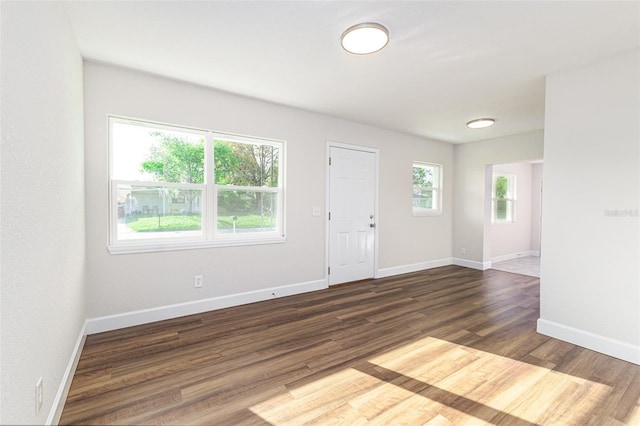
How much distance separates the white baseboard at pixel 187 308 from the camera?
283 cm

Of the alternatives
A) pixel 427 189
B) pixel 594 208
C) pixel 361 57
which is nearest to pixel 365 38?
pixel 361 57

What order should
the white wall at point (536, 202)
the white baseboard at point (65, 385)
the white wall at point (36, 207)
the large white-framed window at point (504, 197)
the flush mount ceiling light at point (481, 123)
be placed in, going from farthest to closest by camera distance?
1. the white wall at point (536, 202)
2. the large white-framed window at point (504, 197)
3. the flush mount ceiling light at point (481, 123)
4. the white baseboard at point (65, 385)
5. the white wall at point (36, 207)

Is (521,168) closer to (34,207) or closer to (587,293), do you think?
(587,293)

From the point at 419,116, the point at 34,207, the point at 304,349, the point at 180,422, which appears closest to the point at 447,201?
the point at 419,116

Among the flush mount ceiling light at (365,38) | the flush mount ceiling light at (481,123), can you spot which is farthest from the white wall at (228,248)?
the flush mount ceiling light at (365,38)

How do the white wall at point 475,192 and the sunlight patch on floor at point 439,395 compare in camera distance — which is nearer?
the sunlight patch on floor at point 439,395

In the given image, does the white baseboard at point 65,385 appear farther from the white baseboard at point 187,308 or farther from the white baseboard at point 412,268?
the white baseboard at point 412,268

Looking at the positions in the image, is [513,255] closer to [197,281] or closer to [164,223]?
[197,281]

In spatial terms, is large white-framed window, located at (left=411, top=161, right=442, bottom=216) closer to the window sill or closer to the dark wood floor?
the dark wood floor

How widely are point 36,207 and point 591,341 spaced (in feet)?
13.6

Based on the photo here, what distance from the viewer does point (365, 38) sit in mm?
2242

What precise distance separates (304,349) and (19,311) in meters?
1.90

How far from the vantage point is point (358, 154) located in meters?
4.74

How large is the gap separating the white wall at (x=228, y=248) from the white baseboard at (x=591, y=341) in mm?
2529
